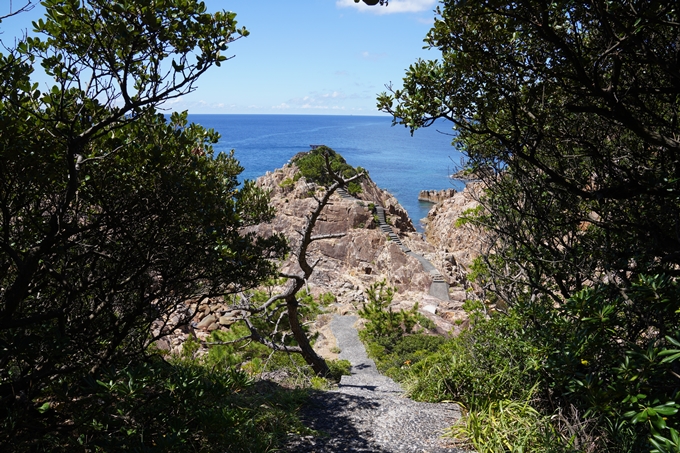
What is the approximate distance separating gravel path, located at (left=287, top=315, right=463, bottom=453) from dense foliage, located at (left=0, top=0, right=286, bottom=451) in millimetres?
2482

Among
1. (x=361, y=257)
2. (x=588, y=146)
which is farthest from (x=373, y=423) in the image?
(x=361, y=257)

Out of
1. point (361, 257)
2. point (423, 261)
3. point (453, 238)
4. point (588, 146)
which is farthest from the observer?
point (453, 238)

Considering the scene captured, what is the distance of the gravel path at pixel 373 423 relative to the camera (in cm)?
617

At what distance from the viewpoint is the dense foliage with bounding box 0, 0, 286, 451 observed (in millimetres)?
3934

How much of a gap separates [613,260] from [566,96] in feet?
6.58

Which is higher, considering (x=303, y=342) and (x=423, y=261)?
(x=423, y=261)

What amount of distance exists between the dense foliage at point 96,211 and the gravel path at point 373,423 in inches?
97.7

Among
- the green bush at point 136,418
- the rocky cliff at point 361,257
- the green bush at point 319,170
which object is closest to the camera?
the green bush at point 136,418

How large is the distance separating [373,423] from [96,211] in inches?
191

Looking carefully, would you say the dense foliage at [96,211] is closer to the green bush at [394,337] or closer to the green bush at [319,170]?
the green bush at [394,337]

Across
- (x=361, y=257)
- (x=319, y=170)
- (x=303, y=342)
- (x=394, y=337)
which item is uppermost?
(x=319, y=170)

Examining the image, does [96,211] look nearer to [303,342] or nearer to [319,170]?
[303,342]

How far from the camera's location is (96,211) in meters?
5.51

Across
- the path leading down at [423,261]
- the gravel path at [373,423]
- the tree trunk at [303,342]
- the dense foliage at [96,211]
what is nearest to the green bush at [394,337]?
the tree trunk at [303,342]
